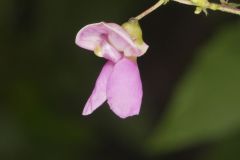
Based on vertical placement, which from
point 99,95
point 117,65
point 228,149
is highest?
point 228,149

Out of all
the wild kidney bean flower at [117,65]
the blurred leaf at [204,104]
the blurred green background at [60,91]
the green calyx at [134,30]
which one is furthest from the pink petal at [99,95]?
the blurred green background at [60,91]

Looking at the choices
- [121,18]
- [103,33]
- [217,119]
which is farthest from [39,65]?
[103,33]

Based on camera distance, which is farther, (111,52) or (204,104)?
(204,104)

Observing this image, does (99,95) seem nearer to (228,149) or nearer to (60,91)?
(228,149)

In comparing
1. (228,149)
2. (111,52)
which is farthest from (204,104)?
(111,52)

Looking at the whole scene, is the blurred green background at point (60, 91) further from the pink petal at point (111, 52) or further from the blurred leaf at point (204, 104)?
the pink petal at point (111, 52)

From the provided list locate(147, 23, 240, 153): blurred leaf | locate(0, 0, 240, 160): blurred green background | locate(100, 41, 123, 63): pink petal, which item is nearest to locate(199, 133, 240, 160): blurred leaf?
locate(0, 0, 240, 160): blurred green background

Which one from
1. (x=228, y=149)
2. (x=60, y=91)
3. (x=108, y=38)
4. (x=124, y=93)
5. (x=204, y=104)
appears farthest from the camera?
(x=60, y=91)

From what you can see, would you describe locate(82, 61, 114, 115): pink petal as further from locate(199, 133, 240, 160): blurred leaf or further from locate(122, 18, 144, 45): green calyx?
locate(199, 133, 240, 160): blurred leaf

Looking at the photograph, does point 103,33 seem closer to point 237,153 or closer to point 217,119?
point 217,119
